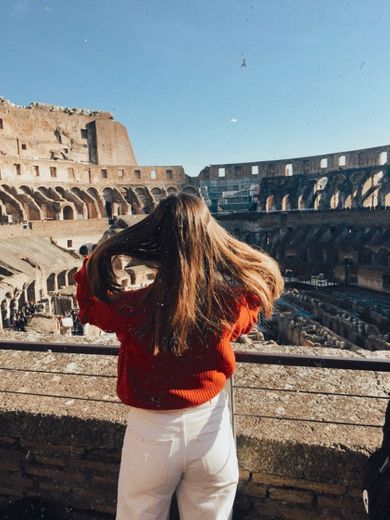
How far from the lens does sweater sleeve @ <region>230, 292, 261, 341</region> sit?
147cm

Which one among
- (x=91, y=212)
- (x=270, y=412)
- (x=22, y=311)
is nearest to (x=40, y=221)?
(x=91, y=212)

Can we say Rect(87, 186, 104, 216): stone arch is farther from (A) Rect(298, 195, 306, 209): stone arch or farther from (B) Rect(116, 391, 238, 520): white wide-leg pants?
(B) Rect(116, 391, 238, 520): white wide-leg pants

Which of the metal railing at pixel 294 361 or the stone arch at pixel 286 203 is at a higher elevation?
the stone arch at pixel 286 203

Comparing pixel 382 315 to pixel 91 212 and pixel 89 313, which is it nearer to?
pixel 89 313

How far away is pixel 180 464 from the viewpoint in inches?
54.4

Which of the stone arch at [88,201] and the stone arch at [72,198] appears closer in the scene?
the stone arch at [72,198]

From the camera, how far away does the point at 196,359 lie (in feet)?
4.64

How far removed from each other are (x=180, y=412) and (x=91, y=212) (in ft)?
117

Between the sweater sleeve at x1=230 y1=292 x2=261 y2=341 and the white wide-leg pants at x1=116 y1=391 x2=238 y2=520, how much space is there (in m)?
0.26

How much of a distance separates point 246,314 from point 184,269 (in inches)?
12.7

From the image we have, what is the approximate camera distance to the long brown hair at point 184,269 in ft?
4.44

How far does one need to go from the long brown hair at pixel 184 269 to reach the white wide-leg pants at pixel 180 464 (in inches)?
10.6

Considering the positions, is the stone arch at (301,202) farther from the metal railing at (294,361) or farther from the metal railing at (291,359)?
the metal railing at (291,359)

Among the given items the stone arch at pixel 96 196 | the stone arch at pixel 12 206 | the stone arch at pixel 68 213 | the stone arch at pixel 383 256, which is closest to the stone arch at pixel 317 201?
the stone arch at pixel 383 256
